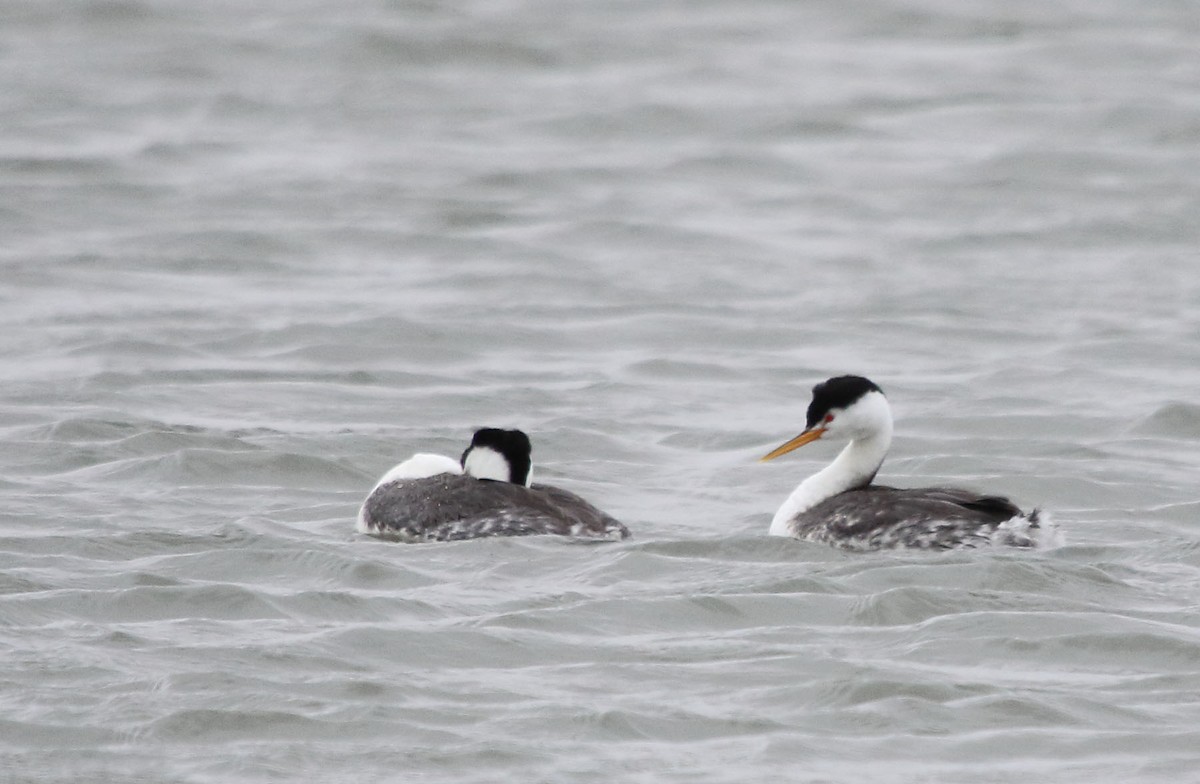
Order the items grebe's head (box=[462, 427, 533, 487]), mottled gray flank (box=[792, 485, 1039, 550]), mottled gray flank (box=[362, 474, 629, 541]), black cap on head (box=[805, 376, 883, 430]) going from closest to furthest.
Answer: mottled gray flank (box=[792, 485, 1039, 550]) < mottled gray flank (box=[362, 474, 629, 541]) < grebe's head (box=[462, 427, 533, 487]) < black cap on head (box=[805, 376, 883, 430])

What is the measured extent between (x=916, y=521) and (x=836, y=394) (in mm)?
875

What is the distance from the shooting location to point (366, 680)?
7.91 m

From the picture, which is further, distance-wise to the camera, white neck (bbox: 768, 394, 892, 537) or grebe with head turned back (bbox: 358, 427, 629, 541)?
white neck (bbox: 768, 394, 892, 537)

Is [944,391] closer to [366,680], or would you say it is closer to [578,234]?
[578,234]

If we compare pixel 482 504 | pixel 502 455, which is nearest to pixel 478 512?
pixel 482 504

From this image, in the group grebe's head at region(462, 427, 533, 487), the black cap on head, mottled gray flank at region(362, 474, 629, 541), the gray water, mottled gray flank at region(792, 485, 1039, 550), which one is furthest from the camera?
the black cap on head

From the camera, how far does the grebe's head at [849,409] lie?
35.0 feet

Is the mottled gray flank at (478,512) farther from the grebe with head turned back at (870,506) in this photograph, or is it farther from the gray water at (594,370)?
the grebe with head turned back at (870,506)

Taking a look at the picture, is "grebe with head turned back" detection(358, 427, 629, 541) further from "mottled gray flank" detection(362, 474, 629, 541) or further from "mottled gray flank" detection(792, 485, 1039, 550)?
"mottled gray flank" detection(792, 485, 1039, 550)

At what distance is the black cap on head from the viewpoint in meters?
10.6

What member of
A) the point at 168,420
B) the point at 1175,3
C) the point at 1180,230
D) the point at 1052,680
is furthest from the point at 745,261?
the point at 1175,3

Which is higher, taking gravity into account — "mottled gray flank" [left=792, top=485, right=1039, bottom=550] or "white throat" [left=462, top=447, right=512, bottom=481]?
"white throat" [left=462, top=447, right=512, bottom=481]

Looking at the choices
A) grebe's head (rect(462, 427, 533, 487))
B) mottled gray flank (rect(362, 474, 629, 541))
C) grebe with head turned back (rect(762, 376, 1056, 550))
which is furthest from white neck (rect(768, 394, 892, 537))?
grebe's head (rect(462, 427, 533, 487))

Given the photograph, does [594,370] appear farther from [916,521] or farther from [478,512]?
[916,521]
